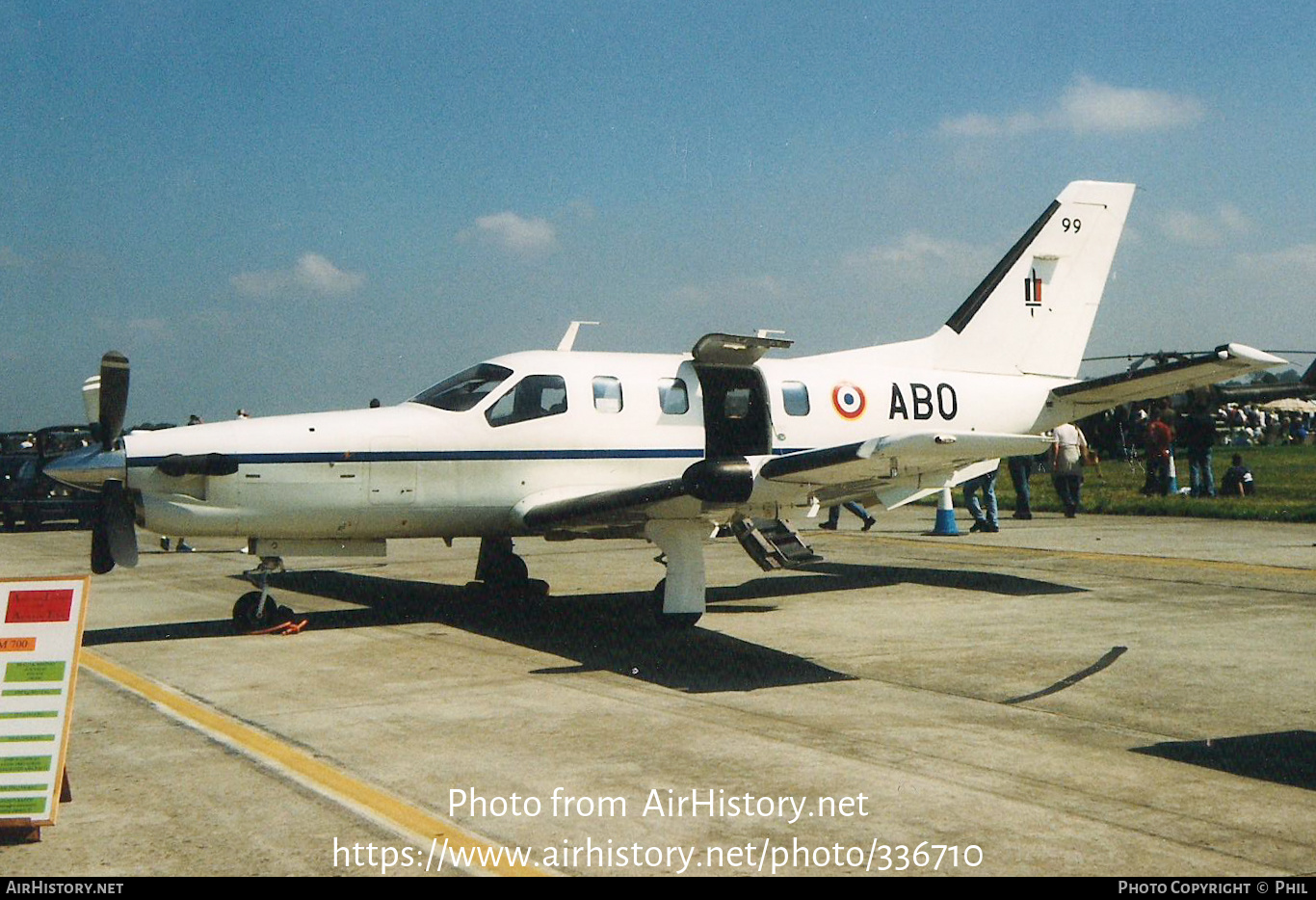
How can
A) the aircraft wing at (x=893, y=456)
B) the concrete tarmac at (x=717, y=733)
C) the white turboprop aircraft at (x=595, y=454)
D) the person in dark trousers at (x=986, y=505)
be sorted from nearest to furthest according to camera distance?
the concrete tarmac at (x=717, y=733) → the aircraft wing at (x=893, y=456) → the white turboprop aircraft at (x=595, y=454) → the person in dark trousers at (x=986, y=505)

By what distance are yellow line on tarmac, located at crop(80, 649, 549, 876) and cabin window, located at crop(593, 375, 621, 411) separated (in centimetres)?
488

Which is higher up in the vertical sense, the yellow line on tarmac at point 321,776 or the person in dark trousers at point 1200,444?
the person in dark trousers at point 1200,444

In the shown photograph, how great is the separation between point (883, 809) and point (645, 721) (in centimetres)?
219

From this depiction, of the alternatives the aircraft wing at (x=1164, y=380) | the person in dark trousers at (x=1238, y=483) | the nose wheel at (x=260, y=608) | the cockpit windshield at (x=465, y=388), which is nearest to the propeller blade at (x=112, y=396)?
the nose wheel at (x=260, y=608)

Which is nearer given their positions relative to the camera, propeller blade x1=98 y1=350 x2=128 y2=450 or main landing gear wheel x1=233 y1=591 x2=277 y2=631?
propeller blade x1=98 y1=350 x2=128 y2=450

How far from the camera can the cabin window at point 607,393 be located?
11953mm

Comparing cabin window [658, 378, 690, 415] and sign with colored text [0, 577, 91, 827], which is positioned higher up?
cabin window [658, 378, 690, 415]

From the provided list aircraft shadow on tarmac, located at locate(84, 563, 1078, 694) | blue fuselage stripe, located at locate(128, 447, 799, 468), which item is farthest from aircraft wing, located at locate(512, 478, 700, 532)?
aircraft shadow on tarmac, located at locate(84, 563, 1078, 694)

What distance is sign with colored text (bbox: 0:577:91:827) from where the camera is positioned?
204 inches

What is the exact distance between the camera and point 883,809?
18.1 feet

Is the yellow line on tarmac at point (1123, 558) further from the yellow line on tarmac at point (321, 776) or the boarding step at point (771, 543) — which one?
the yellow line on tarmac at point (321, 776)

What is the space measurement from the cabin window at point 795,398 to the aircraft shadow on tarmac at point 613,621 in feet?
6.76

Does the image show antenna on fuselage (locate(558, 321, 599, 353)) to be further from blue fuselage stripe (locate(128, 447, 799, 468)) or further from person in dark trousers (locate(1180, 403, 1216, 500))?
person in dark trousers (locate(1180, 403, 1216, 500))
